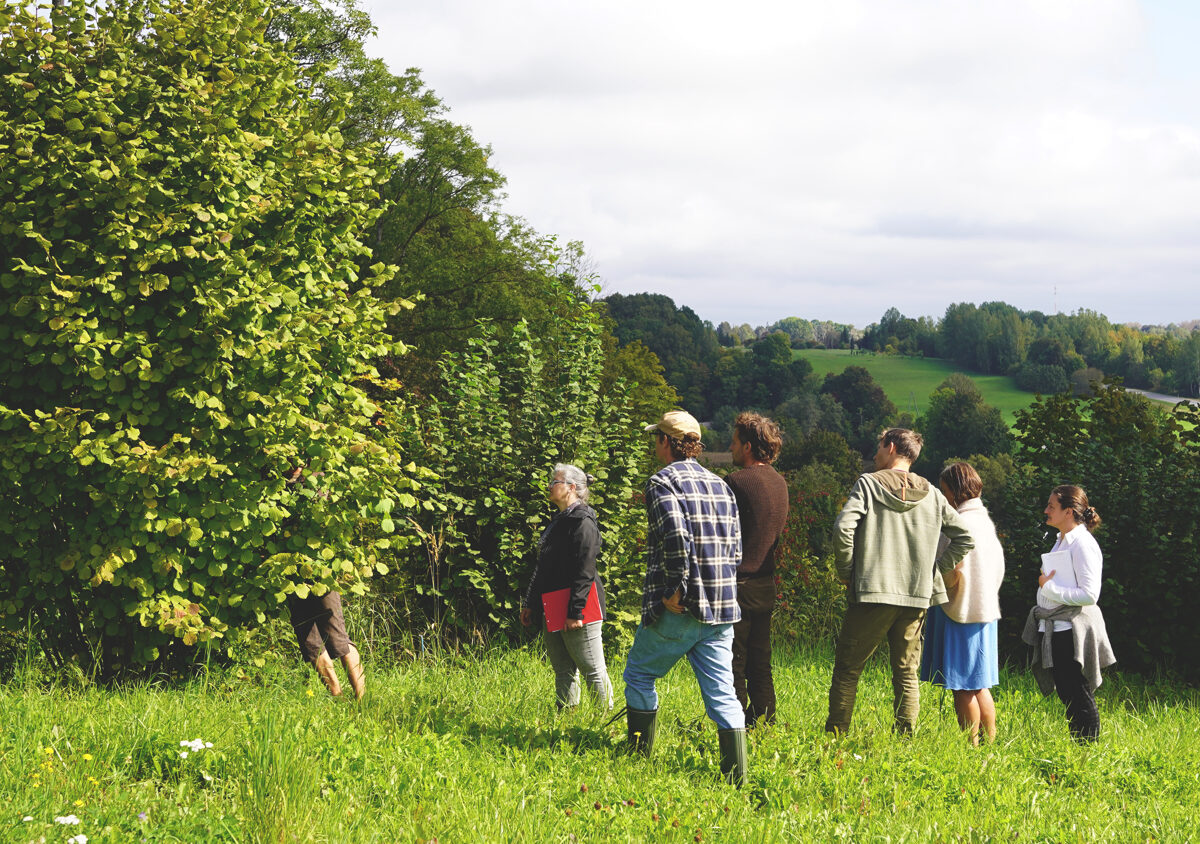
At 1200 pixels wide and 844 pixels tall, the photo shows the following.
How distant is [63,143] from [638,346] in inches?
1817

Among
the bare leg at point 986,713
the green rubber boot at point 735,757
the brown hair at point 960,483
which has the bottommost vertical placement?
the bare leg at point 986,713

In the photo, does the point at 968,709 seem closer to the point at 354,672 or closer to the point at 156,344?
the point at 354,672

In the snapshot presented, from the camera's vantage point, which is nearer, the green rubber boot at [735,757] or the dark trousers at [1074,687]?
the green rubber boot at [735,757]

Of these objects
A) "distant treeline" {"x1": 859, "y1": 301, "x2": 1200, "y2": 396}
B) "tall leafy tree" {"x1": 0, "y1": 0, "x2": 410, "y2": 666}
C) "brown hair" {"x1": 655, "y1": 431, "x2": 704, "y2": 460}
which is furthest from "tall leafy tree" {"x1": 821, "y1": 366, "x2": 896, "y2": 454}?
"brown hair" {"x1": 655, "y1": 431, "x2": 704, "y2": 460}

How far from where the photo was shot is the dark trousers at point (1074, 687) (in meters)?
5.68

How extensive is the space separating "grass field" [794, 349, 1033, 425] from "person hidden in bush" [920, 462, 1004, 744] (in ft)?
292

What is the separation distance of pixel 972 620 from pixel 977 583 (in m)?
0.21

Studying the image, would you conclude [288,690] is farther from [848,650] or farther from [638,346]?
[638,346]

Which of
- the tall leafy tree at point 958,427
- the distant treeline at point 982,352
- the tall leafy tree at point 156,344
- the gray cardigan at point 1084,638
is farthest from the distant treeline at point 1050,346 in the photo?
the tall leafy tree at point 156,344

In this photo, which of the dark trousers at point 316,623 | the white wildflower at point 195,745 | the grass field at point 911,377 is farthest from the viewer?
the grass field at point 911,377

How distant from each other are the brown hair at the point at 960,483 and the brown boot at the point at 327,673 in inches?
149

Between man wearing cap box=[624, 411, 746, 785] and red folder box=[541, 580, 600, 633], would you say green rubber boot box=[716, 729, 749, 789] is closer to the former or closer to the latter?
man wearing cap box=[624, 411, 746, 785]

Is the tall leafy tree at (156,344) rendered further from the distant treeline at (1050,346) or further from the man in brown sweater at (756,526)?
the distant treeline at (1050,346)

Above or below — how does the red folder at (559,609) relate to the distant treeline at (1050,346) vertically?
below
